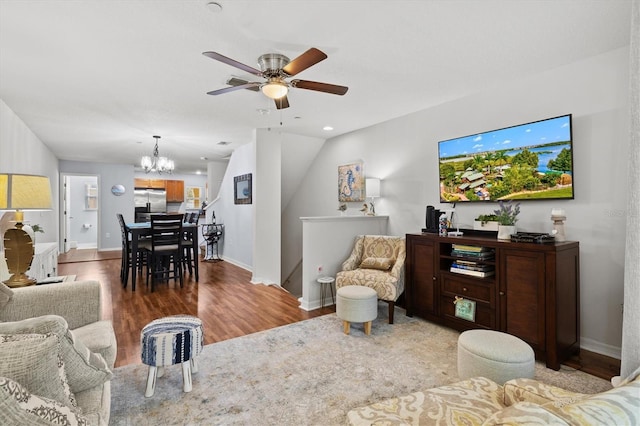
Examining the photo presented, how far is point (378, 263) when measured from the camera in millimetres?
3779

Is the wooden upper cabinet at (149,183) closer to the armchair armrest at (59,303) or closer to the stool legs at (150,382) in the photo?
the armchair armrest at (59,303)

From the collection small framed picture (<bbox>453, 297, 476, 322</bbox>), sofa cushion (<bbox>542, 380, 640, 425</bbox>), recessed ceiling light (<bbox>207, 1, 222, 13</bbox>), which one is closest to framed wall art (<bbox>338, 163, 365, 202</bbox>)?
small framed picture (<bbox>453, 297, 476, 322</bbox>)

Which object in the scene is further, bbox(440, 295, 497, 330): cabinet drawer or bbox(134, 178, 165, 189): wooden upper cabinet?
bbox(134, 178, 165, 189): wooden upper cabinet

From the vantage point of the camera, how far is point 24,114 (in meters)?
4.22

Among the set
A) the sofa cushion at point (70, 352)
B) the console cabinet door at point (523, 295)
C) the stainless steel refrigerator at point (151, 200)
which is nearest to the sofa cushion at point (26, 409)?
the sofa cushion at point (70, 352)

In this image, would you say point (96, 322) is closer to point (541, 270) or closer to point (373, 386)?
point (373, 386)

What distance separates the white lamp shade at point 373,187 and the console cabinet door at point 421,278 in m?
1.10

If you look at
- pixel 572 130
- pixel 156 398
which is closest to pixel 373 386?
pixel 156 398

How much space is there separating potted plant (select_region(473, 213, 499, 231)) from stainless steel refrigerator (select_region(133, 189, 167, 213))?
9.67 metres

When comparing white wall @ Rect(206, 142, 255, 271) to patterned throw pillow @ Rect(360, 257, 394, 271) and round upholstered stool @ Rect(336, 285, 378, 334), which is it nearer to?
patterned throw pillow @ Rect(360, 257, 394, 271)

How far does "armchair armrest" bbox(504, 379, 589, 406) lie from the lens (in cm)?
119

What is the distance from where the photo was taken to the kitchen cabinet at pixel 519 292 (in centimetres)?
249

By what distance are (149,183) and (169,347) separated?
30.9 ft

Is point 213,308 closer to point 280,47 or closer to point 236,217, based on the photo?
point 236,217
